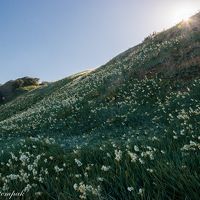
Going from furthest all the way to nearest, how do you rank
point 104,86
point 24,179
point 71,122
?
1. point 104,86
2. point 71,122
3. point 24,179

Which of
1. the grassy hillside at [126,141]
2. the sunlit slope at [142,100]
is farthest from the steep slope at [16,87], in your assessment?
the sunlit slope at [142,100]

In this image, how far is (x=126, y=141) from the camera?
10.8 meters

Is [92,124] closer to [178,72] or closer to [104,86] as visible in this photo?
[178,72]

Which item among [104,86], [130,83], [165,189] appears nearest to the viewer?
[165,189]

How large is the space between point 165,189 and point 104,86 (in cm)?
2350

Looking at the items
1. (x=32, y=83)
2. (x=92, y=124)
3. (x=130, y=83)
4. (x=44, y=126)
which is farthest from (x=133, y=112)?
(x=32, y=83)

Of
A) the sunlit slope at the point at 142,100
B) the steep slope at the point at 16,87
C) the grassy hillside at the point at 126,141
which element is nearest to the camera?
the grassy hillside at the point at 126,141

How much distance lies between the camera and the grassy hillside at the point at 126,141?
5695 millimetres

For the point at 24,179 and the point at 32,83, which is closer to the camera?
the point at 24,179

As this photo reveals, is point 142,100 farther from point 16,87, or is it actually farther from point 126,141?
point 16,87

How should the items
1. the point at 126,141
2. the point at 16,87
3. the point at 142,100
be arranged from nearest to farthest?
1. the point at 126,141
2. the point at 142,100
3. the point at 16,87

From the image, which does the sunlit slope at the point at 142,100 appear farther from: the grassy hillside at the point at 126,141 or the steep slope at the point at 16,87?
the steep slope at the point at 16,87

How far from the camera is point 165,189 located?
17.4 ft

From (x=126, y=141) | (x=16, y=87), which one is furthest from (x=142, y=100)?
(x=16, y=87)
